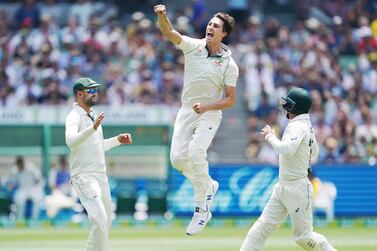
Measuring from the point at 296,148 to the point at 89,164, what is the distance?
2.68 m

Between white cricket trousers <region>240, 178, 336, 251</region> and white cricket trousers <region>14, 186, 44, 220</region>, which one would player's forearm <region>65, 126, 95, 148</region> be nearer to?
white cricket trousers <region>240, 178, 336, 251</region>

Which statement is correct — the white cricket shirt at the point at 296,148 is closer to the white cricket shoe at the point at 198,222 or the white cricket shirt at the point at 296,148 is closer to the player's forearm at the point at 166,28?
the white cricket shoe at the point at 198,222

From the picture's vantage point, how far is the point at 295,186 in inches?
604

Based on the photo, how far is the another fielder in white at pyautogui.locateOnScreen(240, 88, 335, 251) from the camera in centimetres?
1530

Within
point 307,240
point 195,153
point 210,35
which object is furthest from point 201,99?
point 307,240

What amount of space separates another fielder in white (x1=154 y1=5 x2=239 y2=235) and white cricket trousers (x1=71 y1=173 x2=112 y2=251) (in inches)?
54.4

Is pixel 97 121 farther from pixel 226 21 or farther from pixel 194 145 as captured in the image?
pixel 226 21

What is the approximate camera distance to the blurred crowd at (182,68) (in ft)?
101

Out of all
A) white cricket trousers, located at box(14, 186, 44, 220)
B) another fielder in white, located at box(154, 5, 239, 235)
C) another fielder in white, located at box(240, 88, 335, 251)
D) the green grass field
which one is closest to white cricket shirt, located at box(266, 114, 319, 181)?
another fielder in white, located at box(240, 88, 335, 251)

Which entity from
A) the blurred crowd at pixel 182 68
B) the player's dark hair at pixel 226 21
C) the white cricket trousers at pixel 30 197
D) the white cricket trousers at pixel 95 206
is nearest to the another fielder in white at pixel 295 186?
the player's dark hair at pixel 226 21

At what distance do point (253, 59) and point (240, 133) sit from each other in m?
2.07

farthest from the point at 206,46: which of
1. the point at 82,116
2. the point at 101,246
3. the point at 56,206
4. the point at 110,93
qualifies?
the point at 110,93

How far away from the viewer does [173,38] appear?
16281mm

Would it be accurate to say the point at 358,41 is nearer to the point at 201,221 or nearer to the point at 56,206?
the point at 56,206
